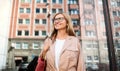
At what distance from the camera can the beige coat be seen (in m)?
0.67

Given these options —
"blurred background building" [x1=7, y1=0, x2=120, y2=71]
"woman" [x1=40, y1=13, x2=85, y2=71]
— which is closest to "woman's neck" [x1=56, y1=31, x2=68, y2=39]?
"woman" [x1=40, y1=13, x2=85, y2=71]

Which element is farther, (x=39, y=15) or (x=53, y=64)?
(x=39, y=15)

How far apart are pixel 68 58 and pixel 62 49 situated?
0.04m

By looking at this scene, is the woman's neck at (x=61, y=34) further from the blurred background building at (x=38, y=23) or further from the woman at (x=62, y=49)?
the blurred background building at (x=38, y=23)

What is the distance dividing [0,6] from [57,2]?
14.8 feet

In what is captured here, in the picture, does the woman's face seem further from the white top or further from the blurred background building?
the blurred background building

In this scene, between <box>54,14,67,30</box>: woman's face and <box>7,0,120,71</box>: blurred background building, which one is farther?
<box>7,0,120,71</box>: blurred background building

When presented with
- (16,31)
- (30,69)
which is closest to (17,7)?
(16,31)

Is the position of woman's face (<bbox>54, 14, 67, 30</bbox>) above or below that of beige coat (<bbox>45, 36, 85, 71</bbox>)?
above

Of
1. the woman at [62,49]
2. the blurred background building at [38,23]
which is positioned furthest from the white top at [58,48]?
the blurred background building at [38,23]

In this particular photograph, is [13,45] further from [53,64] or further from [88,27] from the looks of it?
[53,64]

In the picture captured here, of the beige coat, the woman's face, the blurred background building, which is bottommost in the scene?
the beige coat

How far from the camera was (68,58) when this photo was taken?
677 millimetres

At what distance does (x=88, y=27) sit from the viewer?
7.50m
